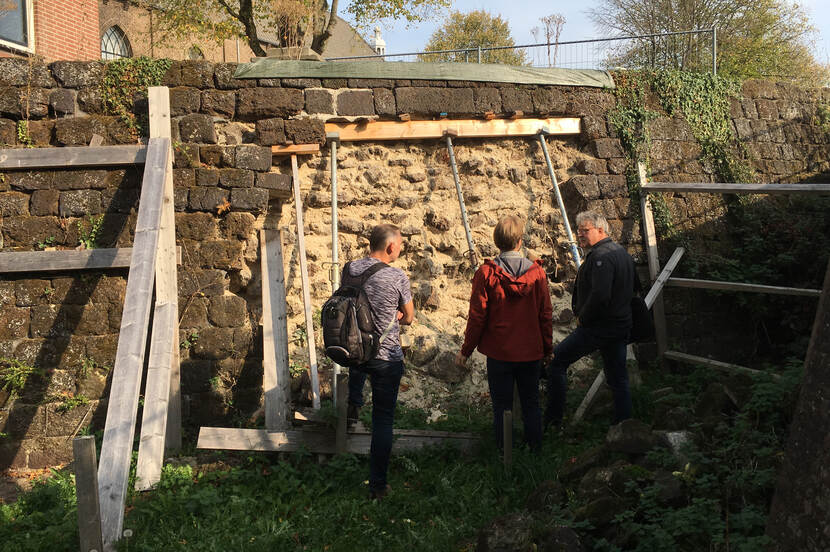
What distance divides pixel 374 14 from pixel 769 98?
10471 millimetres

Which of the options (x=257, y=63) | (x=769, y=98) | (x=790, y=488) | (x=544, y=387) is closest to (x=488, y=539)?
(x=790, y=488)

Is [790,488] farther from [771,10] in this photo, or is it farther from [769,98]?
[771,10]

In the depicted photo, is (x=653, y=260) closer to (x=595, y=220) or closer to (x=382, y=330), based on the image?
(x=595, y=220)

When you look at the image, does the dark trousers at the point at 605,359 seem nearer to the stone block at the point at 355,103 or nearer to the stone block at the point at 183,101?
the stone block at the point at 355,103

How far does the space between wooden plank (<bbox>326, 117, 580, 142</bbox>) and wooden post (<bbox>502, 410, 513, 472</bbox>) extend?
3147 millimetres

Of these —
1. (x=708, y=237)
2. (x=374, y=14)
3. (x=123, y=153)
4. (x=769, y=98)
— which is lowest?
(x=708, y=237)

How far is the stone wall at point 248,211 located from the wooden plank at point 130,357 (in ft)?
1.75

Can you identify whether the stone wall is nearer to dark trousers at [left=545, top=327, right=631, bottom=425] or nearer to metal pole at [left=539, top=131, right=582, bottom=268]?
metal pole at [left=539, top=131, right=582, bottom=268]

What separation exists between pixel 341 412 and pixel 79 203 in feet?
9.86

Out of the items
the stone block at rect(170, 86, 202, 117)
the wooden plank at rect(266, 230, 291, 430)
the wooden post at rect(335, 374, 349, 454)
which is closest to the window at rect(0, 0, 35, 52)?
the stone block at rect(170, 86, 202, 117)

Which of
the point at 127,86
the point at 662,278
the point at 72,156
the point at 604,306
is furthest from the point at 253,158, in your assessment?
the point at 662,278

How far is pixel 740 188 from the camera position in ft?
19.4

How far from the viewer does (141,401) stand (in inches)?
223

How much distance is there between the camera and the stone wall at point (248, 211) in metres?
5.77
